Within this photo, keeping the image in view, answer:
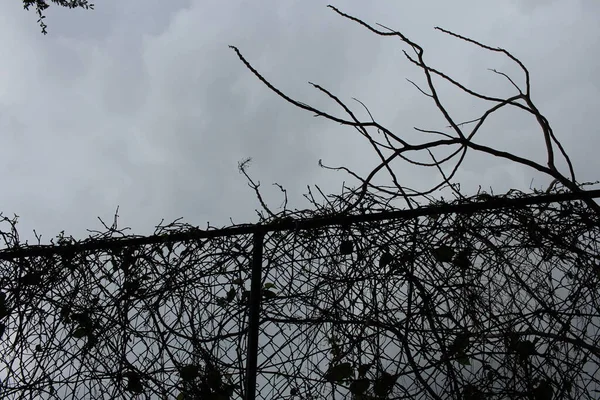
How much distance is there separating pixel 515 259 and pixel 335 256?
604mm

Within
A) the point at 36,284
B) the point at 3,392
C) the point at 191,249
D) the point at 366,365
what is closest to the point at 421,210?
the point at 366,365

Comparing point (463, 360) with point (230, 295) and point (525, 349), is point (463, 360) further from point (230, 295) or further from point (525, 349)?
point (230, 295)

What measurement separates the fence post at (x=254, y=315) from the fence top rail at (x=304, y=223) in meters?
0.06

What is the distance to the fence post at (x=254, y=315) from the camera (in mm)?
1640

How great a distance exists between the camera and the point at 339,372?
1.59m

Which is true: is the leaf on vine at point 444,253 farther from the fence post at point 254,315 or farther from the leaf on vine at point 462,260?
the fence post at point 254,315

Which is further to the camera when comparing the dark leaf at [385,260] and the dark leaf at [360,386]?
the dark leaf at [385,260]

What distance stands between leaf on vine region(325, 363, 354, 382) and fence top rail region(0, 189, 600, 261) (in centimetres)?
48

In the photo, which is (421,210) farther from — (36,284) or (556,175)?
(36,284)

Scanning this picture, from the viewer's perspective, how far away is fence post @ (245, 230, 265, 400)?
5.38 feet

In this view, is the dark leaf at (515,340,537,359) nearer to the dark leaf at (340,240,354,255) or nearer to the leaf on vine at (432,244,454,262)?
the leaf on vine at (432,244,454,262)

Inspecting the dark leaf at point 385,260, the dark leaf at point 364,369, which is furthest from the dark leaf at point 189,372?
the dark leaf at point 385,260

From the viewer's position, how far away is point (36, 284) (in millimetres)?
2104

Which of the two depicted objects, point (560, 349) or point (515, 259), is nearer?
point (560, 349)
